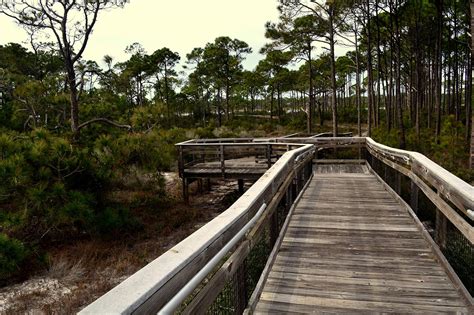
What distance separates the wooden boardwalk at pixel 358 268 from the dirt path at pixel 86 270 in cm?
436

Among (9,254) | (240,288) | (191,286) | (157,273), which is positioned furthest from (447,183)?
(9,254)

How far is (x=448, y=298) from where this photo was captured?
304cm

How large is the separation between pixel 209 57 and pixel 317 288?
34.1 metres

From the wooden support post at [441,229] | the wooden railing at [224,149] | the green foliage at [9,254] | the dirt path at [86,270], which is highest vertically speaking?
→ the wooden railing at [224,149]

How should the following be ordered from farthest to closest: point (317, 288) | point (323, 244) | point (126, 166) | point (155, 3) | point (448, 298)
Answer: point (155, 3), point (126, 166), point (323, 244), point (317, 288), point (448, 298)

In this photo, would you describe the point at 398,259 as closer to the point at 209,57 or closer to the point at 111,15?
the point at 111,15

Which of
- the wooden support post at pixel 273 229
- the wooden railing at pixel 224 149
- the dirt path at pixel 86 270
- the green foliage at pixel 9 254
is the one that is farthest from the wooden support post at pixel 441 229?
the wooden railing at pixel 224 149

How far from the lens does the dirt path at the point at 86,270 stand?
6.40 meters

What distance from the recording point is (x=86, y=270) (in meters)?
8.03

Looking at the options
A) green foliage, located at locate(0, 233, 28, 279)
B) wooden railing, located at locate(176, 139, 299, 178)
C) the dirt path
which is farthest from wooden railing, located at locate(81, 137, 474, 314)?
wooden railing, located at locate(176, 139, 299, 178)

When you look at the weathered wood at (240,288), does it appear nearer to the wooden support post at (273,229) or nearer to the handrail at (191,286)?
the handrail at (191,286)

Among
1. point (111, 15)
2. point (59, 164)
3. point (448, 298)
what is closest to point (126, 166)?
point (59, 164)

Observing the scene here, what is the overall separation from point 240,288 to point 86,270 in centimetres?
665

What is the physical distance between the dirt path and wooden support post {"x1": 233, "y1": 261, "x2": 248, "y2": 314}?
473 cm
